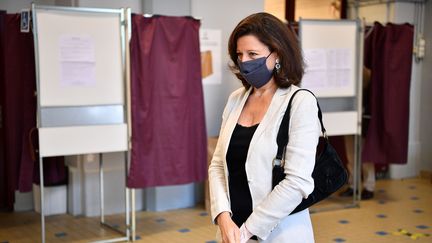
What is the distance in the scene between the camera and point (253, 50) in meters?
1.75

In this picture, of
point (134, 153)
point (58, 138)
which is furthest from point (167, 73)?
point (58, 138)

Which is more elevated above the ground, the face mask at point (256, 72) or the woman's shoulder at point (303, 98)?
the face mask at point (256, 72)

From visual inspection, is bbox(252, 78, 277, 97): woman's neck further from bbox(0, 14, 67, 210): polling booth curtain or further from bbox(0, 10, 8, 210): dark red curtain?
bbox(0, 10, 8, 210): dark red curtain

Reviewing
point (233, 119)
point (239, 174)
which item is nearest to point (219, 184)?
point (239, 174)

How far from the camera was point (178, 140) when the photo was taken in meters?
4.30

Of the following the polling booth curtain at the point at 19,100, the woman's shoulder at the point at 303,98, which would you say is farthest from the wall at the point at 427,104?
the woman's shoulder at the point at 303,98

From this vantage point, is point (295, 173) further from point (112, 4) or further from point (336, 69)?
point (112, 4)

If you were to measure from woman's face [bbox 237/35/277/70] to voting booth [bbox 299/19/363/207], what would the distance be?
121 inches

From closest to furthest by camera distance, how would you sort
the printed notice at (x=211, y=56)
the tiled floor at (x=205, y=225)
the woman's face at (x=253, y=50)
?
1. the woman's face at (x=253, y=50)
2. the tiled floor at (x=205, y=225)
3. the printed notice at (x=211, y=56)

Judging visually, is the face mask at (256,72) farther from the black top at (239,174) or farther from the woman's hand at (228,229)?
the woman's hand at (228,229)

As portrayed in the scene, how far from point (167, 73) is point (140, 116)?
15.4 inches

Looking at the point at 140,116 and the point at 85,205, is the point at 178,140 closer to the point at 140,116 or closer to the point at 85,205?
the point at 140,116

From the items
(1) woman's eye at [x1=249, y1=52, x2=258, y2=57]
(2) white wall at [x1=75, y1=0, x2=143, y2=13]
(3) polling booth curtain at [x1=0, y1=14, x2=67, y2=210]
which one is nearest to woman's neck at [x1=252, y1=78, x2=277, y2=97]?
(1) woman's eye at [x1=249, y1=52, x2=258, y2=57]

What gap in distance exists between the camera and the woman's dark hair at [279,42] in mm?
1718
